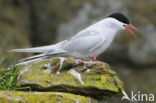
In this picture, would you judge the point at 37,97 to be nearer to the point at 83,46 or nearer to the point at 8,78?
the point at 8,78

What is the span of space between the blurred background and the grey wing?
146 inches

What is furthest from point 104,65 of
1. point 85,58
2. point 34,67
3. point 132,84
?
point 132,84

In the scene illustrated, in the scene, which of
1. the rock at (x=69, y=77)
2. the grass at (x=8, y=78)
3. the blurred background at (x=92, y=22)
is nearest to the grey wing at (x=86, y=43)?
the rock at (x=69, y=77)

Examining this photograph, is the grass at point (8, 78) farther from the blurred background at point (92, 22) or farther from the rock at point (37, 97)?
the blurred background at point (92, 22)

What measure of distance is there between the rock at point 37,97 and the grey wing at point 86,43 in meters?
0.85

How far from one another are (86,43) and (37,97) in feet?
4.09

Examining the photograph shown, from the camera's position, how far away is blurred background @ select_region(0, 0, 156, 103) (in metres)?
8.91

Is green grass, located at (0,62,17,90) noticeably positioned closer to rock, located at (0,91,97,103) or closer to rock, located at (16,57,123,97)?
rock, located at (16,57,123,97)

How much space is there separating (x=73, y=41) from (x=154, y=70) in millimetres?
4441

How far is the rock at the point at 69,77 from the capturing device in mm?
4453

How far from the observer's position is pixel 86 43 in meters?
4.98

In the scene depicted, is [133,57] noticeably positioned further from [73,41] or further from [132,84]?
→ [73,41]

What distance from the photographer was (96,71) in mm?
4578

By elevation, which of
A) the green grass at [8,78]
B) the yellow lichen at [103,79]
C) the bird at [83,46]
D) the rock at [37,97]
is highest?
the bird at [83,46]
